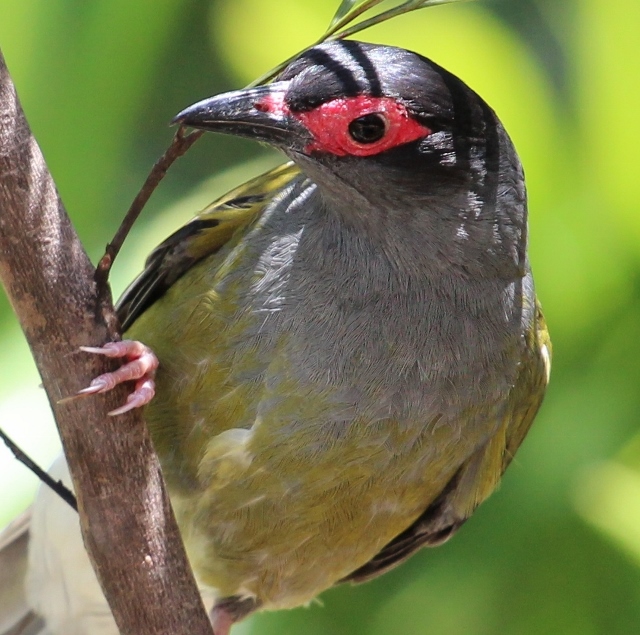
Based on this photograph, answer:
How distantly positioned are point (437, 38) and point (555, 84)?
18.7 inches

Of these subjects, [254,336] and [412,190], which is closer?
[412,190]

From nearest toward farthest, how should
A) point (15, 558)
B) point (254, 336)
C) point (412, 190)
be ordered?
point (412, 190), point (254, 336), point (15, 558)

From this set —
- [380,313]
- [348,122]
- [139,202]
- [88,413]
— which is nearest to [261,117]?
[348,122]

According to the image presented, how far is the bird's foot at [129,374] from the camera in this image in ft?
4.78

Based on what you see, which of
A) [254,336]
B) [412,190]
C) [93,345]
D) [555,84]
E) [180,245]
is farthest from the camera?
[555,84]

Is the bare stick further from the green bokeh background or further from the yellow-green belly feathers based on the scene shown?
the green bokeh background

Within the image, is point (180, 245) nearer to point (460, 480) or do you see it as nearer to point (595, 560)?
point (460, 480)

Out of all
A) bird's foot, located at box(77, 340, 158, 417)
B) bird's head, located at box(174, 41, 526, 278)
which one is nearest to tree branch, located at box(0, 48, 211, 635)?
bird's foot, located at box(77, 340, 158, 417)

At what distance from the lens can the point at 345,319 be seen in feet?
6.07

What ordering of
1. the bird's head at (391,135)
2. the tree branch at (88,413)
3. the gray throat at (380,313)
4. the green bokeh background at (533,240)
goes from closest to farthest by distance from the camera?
the tree branch at (88,413)
the bird's head at (391,135)
the gray throat at (380,313)
the green bokeh background at (533,240)

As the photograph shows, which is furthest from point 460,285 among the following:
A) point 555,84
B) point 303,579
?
point 555,84

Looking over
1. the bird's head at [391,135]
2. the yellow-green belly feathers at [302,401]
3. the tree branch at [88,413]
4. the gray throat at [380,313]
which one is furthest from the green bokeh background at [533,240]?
the tree branch at [88,413]

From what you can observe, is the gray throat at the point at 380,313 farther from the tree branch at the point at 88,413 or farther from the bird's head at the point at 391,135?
the tree branch at the point at 88,413

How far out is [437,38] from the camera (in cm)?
319
